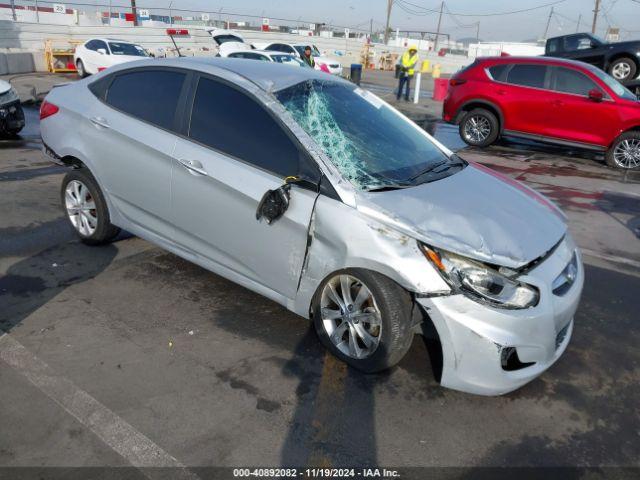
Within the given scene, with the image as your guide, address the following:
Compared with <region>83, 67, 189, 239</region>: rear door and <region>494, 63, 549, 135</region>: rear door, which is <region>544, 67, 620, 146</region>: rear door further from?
<region>83, 67, 189, 239</region>: rear door

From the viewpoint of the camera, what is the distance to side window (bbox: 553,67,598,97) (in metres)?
9.45

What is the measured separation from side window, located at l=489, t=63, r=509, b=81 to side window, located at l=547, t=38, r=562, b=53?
7379 mm

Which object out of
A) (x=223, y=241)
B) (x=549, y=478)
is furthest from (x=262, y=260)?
(x=549, y=478)

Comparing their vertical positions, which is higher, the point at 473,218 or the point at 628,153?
the point at 473,218

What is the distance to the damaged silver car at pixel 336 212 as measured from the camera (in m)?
2.76

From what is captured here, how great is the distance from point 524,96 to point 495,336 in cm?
841

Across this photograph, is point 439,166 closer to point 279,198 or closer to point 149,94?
point 279,198

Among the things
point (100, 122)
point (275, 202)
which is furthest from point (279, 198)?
point (100, 122)

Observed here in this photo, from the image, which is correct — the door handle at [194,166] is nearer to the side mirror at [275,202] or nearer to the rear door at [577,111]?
the side mirror at [275,202]

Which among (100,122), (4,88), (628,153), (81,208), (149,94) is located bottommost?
(628,153)

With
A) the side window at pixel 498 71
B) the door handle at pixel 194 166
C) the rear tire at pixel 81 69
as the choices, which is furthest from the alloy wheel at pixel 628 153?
the rear tire at pixel 81 69

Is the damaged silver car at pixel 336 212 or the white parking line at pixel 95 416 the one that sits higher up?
the damaged silver car at pixel 336 212

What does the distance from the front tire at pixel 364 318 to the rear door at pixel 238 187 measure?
0.26 m

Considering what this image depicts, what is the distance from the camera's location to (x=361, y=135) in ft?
11.8
